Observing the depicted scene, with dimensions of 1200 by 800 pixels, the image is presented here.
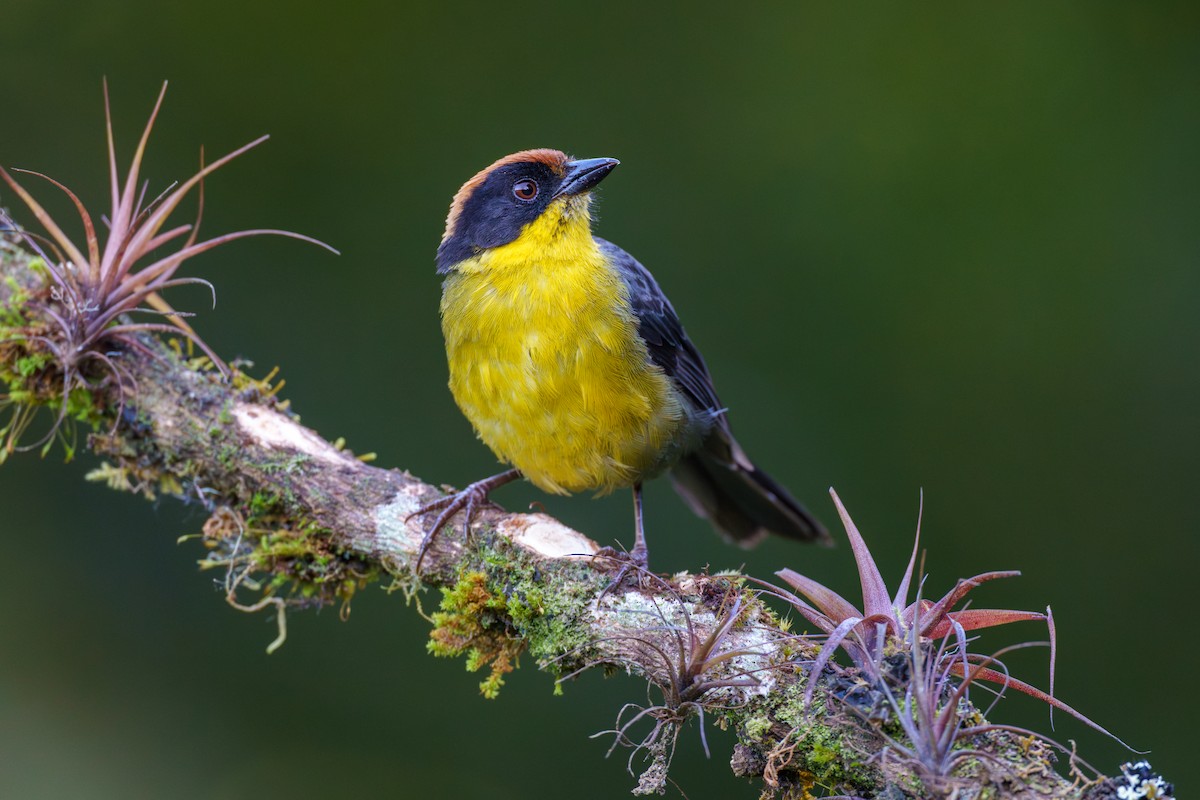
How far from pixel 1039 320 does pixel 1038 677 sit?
1929 mm

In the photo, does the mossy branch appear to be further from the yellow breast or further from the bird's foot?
the yellow breast

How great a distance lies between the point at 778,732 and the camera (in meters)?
2.35

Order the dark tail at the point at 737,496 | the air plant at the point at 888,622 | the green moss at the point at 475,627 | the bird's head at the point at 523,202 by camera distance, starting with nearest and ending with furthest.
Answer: the air plant at the point at 888,622
the green moss at the point at 475,627
the bird's head at the point at 523,202
the dark tail at the point at 737,496

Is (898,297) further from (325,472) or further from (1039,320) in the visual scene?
(325,472)

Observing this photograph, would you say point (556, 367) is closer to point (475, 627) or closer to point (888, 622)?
point (475, 627)

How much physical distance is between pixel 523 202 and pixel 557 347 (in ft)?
2.40

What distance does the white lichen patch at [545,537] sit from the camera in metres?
3.18

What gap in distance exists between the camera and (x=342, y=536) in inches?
132

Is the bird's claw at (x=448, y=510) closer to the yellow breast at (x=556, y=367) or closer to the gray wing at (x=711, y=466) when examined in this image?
the yellow breast at (x=556, y=367)

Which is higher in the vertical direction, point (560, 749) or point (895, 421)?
point (895, 421)

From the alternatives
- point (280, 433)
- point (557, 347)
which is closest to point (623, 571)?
point (557, 347)

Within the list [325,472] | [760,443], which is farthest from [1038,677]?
[325,472]

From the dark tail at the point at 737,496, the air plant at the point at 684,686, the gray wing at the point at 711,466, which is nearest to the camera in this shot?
the air plant at the point at 684,686

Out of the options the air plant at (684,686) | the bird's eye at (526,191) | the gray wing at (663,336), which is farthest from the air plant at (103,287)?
the air plant at (684,686)
